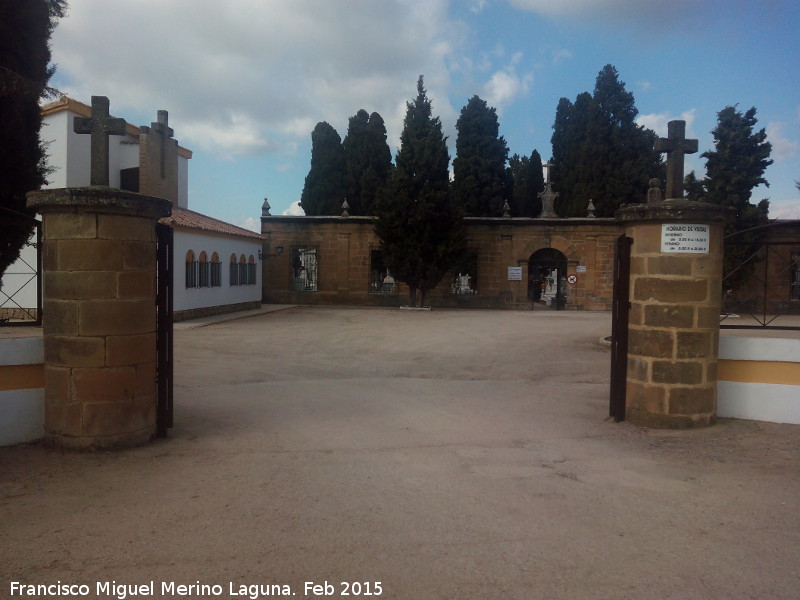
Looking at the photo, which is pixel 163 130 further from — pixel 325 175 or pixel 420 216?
pixel 325 175

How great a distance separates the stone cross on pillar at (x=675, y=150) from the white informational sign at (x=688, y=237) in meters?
0.54

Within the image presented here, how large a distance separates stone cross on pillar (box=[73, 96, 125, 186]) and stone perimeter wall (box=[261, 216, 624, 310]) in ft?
72.8

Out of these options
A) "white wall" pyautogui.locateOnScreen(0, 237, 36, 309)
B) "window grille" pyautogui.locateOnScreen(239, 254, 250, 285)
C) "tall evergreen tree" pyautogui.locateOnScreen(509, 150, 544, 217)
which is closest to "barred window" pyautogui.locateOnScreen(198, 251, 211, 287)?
"window grille" pyautogui.locateOnScreen(239, 254, 250, 285)

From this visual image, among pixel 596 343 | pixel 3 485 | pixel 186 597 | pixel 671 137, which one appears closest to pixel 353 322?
pixel 596 343

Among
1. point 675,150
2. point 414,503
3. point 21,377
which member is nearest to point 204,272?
point 21,377

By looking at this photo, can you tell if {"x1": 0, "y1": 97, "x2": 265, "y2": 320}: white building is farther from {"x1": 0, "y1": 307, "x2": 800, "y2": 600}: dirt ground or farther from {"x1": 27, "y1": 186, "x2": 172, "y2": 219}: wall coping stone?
{"x1": 27, "y1": 186, "x2": 172, "y2": 219}: wall coping stone

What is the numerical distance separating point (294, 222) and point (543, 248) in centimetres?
1124

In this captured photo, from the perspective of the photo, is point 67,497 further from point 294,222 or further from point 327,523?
point 294,222

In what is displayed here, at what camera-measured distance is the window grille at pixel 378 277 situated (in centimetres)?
2831

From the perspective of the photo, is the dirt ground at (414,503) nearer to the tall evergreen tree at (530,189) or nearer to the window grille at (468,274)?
the window grille at (468,274)

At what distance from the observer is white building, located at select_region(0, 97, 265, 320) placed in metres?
18.5

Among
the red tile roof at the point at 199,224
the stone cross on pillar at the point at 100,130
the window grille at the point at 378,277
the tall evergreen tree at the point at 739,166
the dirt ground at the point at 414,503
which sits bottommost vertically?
the dirt ground at the point at 414,503

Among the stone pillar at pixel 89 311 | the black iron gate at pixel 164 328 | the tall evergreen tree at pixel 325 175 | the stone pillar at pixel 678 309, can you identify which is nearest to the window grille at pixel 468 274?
Result: the tall evergreen tree at pixel 325 175

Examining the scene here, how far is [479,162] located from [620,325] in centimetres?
2884
